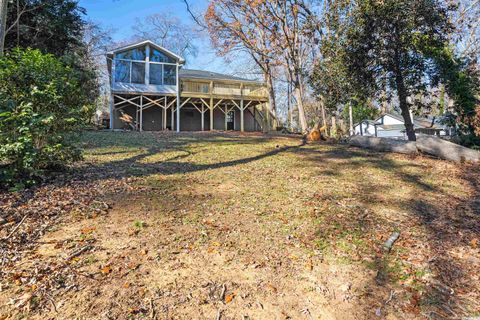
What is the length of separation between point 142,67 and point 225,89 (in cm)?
524

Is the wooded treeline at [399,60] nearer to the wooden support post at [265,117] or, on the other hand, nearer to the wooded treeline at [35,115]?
the wooded treeline at [35,115]

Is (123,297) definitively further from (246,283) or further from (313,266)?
(313,266)

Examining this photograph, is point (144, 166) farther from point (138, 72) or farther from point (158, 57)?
point (158, 57)

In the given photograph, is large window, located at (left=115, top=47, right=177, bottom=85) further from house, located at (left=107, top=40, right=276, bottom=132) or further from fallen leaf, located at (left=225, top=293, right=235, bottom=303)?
fallen leaf, located at (left=225, top=293, right=235, bottom=303)

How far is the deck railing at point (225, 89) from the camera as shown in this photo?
57.3ft

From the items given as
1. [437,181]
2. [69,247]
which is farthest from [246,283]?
[437,181]

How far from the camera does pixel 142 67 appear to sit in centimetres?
1625

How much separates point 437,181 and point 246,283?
508 cm

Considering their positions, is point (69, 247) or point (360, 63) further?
point (360, 63)

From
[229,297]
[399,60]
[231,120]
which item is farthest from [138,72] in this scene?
[229,297]

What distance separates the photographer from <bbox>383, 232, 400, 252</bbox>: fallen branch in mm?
2857

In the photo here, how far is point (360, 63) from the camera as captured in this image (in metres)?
9.12

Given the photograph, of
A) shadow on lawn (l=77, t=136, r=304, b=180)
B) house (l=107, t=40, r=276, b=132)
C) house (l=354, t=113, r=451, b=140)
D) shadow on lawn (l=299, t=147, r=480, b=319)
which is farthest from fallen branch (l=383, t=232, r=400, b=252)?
house (l=354, t=113, r=451, b=140)

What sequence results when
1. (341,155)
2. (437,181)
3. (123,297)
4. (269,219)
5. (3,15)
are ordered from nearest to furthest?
1. (123,297)
2. (269,219)
3. (3,15)
4. (437,181)
5. (341,155)
